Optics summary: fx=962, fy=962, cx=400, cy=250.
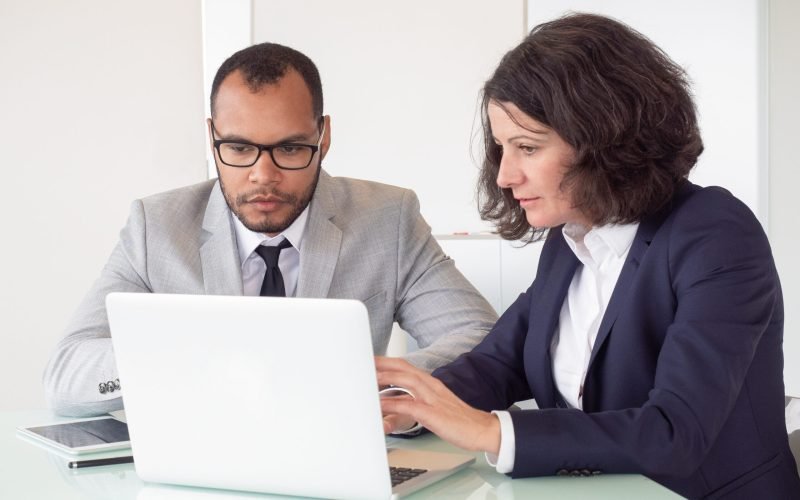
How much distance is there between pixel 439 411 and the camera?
1.45 meters

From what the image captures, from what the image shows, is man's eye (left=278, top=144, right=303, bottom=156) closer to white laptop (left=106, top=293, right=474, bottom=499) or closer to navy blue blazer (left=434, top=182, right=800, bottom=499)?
navy blue blazer (left=434, top=182, right=800, bottom=499)

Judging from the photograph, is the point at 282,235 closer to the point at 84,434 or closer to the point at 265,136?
the point at 265,136

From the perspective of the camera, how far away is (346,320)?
1227 millimetres

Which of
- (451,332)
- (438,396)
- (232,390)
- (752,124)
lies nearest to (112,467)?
(232,390)

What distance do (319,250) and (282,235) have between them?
10 centimetres

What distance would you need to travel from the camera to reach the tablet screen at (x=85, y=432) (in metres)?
1.70

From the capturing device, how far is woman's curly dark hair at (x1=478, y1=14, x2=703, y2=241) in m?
1.74

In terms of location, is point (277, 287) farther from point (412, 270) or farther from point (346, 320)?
point (346, 320)

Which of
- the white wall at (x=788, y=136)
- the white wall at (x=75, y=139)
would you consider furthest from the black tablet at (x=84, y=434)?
the white wall at (x=788, y=136)

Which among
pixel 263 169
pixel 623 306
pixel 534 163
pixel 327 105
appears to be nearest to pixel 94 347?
pixel 263 169

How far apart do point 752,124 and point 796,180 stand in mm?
315

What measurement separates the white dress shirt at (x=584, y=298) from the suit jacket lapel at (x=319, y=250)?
0.70 meters

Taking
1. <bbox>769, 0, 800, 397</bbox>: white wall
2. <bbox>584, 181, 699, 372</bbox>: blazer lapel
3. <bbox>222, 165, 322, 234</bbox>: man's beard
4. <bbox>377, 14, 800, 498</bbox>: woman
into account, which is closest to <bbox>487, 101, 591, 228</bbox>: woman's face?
<bbox>377, 14, 800, 498</bbox>: woman

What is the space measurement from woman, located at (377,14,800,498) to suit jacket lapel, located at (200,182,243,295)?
73 centimetres
